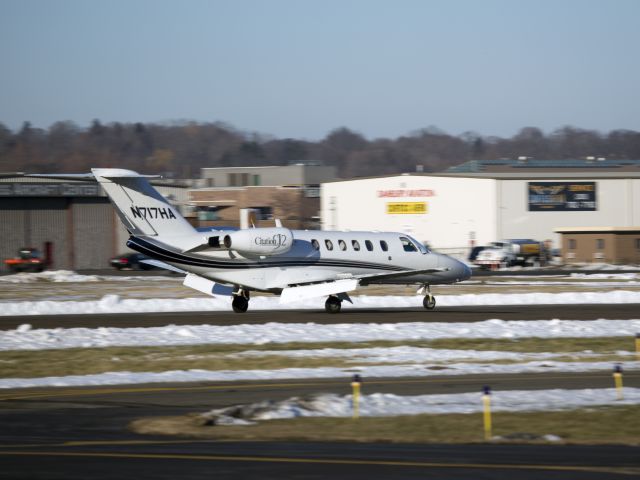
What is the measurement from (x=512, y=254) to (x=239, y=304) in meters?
42.2

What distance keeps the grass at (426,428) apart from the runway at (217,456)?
446 mm

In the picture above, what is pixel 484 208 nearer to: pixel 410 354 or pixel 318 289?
pixel 318 289

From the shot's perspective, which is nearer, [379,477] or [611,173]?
[379,477]

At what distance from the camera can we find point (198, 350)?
24.2 m

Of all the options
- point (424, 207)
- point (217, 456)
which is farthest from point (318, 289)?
point (424, 207)

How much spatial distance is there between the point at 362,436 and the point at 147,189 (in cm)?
1948

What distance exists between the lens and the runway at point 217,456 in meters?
11.6

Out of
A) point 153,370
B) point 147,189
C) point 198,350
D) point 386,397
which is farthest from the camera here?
point 147,189

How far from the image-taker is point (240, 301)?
34.2 meters

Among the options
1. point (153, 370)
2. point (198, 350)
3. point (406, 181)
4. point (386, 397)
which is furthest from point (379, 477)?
point (406, 181)

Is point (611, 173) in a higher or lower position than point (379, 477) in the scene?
higher

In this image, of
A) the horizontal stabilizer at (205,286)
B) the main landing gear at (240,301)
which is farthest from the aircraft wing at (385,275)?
the horizontal stabilizer at (205,286)

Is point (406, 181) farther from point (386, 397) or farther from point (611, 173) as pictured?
point (386, 397)

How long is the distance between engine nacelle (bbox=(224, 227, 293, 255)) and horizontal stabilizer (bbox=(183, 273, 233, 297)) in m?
1.88
